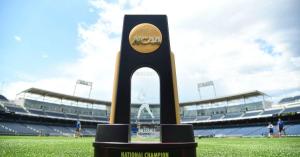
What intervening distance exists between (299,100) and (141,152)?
6889cm

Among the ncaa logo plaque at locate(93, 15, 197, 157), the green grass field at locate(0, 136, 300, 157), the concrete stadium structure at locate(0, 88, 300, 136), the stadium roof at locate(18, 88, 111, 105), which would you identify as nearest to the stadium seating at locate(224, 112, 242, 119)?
A: the concrete stadium structure at locate(0, 88, 300, 136)

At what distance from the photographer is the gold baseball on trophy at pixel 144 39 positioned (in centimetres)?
498

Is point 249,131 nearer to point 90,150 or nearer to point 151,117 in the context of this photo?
point 151,117

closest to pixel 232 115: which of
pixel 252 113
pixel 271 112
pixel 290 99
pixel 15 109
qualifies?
pixel 252 113

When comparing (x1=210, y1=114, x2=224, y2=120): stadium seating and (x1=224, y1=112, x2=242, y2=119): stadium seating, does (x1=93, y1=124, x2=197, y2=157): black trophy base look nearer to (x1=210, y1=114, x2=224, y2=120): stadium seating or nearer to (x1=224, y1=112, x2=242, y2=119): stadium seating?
(x1=224, y1=112, x2=242, y2=119): stadium seating

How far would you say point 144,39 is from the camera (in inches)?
196

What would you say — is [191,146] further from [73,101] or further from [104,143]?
[73,101]

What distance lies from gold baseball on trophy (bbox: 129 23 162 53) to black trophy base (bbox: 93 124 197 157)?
5.55 feet

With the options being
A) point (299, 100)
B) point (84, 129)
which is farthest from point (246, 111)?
point (84, 129)

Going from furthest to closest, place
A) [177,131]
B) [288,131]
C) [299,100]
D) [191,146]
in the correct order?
[299,100]
[288,131]
[177,131]
[191,146]

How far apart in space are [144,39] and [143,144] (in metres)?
2.24

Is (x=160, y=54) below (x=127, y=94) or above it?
above

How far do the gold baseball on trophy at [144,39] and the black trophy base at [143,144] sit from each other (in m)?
1.69

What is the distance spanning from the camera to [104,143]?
376cm
